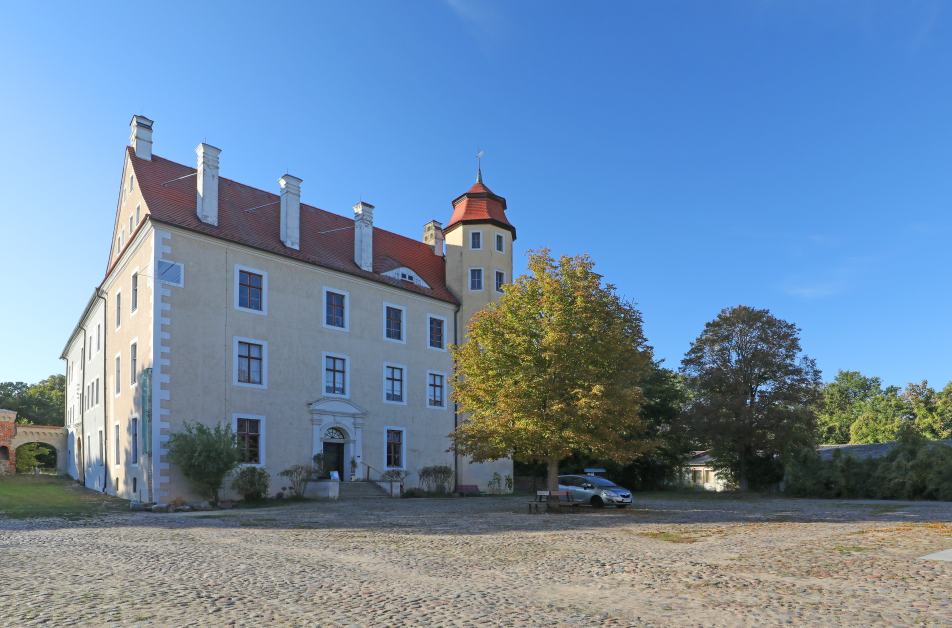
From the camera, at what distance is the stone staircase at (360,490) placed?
2895 cm

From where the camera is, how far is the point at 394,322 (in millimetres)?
34062

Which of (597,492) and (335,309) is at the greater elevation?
(335,309)

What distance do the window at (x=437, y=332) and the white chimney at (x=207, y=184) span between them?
11.8 m

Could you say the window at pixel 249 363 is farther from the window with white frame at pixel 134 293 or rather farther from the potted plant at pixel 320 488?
the window with white frame at pixel 134 293

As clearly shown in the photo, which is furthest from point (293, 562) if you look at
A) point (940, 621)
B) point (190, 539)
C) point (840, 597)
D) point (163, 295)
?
point (163, 295)

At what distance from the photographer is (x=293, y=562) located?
10766 millimetres

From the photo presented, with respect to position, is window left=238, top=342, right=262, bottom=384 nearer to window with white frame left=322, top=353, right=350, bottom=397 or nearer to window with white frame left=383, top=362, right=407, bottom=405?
window with white frame left=322, top=353, right=350, bottom=397

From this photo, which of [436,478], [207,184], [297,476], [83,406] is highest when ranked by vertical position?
[207,184]

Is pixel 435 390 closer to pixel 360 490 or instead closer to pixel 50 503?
pixel 360 490

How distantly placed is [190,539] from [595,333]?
1271 centimetres

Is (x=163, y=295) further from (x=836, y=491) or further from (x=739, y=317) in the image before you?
(x=836, y=491)

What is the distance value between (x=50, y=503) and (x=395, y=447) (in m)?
14.0

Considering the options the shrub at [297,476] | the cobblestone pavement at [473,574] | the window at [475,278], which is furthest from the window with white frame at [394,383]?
the cobblestone pavement at [473,574]

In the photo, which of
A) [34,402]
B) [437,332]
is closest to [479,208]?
[437,332]
